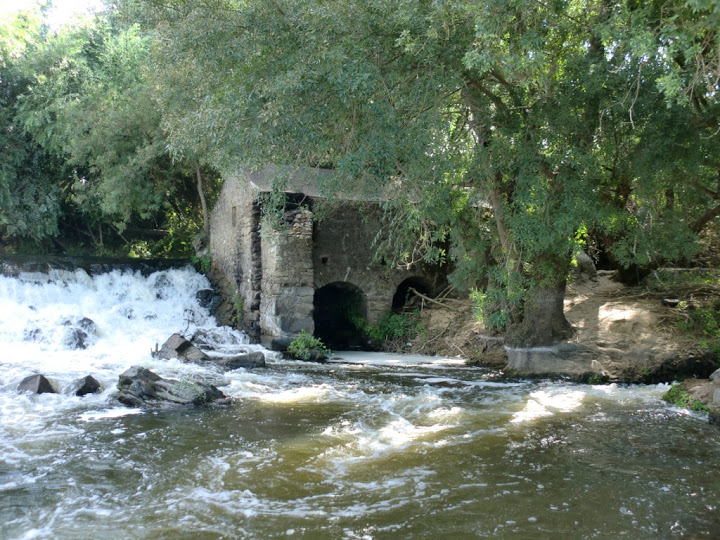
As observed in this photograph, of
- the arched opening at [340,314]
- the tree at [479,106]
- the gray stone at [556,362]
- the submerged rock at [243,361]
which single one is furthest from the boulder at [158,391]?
the arched opening at [340,314]

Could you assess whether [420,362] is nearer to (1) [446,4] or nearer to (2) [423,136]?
(2) [423,136]

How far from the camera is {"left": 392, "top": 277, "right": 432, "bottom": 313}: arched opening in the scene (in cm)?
1433

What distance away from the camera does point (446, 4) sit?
22.7 feet

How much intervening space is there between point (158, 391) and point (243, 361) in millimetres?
2976

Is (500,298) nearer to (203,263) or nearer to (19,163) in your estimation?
(203,263)

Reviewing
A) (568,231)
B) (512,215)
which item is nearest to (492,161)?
(512,215)

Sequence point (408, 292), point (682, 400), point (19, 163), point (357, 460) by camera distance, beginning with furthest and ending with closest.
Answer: point (19, 163) < point (408, 292) < point (682, 400) < point (357, 460)

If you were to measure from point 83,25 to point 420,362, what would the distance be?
49.7ft

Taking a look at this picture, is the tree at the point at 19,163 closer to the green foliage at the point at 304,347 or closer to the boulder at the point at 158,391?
the green foliage at the point at 304,347

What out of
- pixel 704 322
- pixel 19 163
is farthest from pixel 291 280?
pixel 19 163

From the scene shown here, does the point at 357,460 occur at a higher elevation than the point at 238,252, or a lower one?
lower

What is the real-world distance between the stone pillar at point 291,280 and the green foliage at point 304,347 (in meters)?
0.22

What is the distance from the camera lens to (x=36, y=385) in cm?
838

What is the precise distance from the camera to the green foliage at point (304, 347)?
39.4 feet
